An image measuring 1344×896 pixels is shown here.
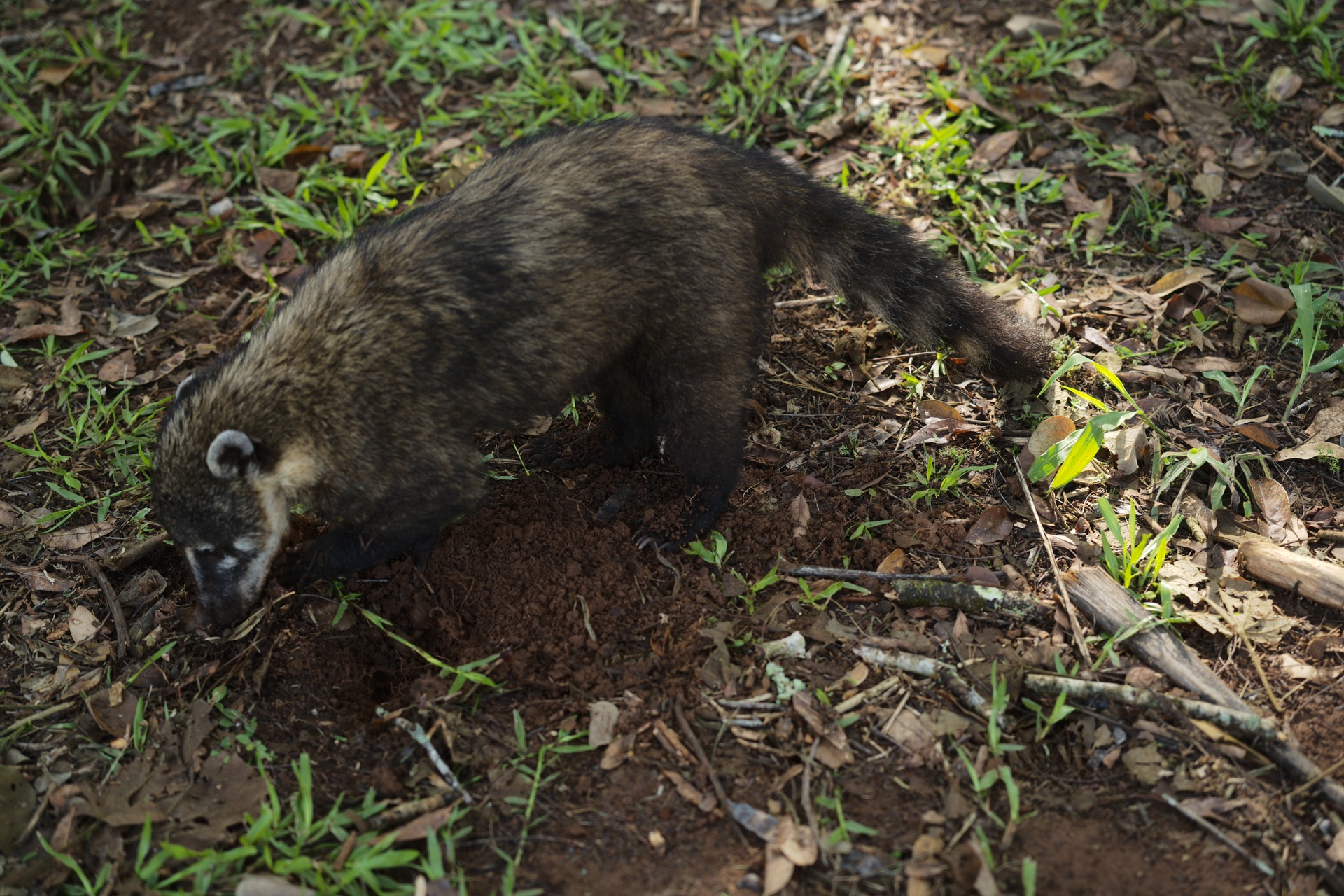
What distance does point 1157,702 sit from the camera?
11.3 ft

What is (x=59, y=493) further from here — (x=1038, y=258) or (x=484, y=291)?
(x=1038, y=258)

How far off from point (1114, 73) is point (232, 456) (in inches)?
220

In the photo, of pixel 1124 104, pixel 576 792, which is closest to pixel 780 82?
pixel 1124 104

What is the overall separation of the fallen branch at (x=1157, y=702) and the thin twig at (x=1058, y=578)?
16 cm

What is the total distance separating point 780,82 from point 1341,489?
406 centimetres

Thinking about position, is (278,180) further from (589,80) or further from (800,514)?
(800,514)

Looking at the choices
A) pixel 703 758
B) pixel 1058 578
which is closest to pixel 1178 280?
pixel 1058 578

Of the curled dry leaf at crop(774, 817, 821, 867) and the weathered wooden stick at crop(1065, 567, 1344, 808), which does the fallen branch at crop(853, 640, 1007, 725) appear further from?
the curled dry leaf at crop(774, 817, 821, 867)

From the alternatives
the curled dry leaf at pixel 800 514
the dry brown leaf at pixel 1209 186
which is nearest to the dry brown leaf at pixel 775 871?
the curled dry leaf at pixel 800 514

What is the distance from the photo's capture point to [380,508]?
13.4 feet

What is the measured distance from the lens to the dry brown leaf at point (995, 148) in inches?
229

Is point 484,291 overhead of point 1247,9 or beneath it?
beneath

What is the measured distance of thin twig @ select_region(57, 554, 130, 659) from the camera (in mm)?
4059

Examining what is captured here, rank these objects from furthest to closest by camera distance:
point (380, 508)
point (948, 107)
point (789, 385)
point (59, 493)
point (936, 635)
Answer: point (948, 107) < point (789, 385) < point (59, 493) < point (380, 508) < point (936, 635)
